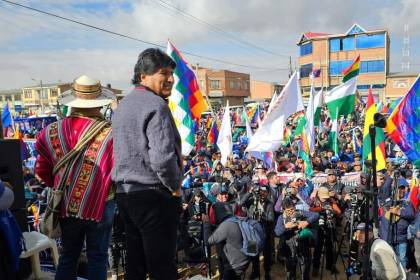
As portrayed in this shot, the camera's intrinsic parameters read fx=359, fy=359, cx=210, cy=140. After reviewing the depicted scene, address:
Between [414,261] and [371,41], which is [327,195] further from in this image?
[371,41]

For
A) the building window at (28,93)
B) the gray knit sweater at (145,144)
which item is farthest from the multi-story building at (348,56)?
the building window at (28,93)

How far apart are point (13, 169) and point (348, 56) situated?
57.3 meters

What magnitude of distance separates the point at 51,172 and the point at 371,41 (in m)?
57.7

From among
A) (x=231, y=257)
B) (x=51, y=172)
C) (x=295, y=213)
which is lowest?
(x=231, y=257)

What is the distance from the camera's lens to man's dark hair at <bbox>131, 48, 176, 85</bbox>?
2.10 meters

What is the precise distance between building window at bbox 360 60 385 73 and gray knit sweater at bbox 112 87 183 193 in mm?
56127

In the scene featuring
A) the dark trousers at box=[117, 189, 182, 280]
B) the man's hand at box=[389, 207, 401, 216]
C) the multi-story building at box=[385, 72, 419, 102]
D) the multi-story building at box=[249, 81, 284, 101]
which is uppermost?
the multi-story building at box=[249, 81, 284, 101]

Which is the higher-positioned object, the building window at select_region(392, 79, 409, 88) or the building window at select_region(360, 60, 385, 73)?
the building window at select_region(360, 60, 385, 73)

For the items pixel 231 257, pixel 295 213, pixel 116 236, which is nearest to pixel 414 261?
pixel 295 213

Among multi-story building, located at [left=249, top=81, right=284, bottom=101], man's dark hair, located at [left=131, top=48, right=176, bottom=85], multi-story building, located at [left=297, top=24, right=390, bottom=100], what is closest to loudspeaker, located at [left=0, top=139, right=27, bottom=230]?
man's dark hair, located at [left=131, top=48, right=176, bottom=85]

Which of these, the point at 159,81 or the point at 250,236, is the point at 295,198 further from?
the point at 159,81

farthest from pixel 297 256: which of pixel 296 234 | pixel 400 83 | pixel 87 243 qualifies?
pixel 400 83

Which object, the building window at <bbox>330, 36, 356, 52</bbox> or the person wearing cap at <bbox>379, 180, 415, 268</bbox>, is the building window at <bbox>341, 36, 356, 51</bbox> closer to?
the building window at <bbox>330, 36, 356, 52</bbox>

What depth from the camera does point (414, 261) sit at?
6.31m
